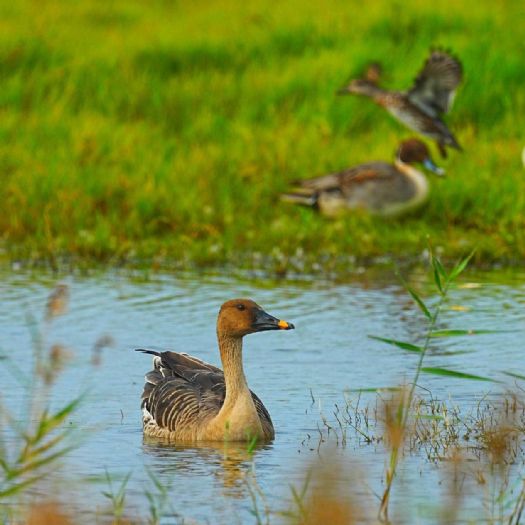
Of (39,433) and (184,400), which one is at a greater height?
(39,433)

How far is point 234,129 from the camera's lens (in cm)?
1531

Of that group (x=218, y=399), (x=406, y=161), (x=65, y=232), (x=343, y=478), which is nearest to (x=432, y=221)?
(x=406, y=161)

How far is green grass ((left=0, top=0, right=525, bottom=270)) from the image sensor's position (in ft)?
42.4

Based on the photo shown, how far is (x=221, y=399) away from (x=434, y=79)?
728 cm

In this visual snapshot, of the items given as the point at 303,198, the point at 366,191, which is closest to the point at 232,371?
the point at 303,198

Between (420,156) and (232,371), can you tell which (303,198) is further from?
(232,371)

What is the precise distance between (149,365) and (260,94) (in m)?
7.29

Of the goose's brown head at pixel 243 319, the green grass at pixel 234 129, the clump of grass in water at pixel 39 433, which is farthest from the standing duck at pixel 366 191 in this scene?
the goose's brown head at pixel 243 319

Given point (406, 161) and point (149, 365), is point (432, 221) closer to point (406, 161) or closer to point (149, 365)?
point (406, 161)

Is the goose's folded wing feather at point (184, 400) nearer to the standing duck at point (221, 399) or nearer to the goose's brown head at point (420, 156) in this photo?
the standing duck at point (221, 399)

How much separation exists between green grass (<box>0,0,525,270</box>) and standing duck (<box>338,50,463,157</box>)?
1.24 ft

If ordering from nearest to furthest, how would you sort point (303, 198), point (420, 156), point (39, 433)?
1. point (39, 433)
2. point (303, 198)
3. point (420, 156)

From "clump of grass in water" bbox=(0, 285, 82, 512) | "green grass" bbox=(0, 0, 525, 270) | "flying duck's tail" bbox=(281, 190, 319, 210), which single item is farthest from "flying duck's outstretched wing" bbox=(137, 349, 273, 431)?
"flying duck's tail" bbox=(281, 190, 319, 210)

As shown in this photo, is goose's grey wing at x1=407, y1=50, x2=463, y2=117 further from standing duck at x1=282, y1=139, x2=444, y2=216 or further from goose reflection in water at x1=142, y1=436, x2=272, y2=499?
goose reflection in water at x1=142, y1=436, x2=272, y2=499
